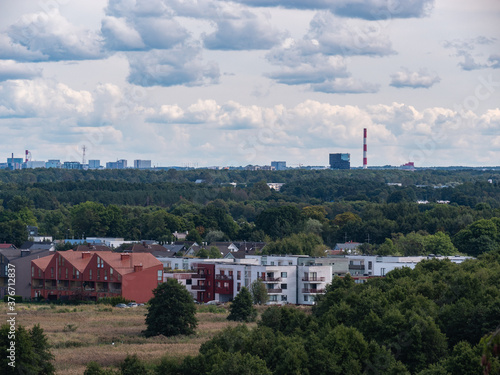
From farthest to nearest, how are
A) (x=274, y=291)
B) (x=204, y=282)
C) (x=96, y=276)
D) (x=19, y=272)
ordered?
(x=19, y=272), (x=204, y=282), (x=96, y=276), (x=274, y=291)

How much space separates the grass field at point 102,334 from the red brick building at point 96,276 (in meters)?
3.62

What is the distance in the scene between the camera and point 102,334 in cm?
3994

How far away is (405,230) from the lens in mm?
92375

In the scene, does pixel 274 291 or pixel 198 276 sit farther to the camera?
pixel 198 276

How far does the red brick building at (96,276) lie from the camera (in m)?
56.9

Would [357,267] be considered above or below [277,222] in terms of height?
below

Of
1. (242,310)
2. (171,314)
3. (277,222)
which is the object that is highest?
(277,222)

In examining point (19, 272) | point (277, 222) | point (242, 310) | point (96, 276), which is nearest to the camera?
point (242, 310)

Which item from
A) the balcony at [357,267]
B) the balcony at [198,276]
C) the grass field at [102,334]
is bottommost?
the grass field at [102,334]

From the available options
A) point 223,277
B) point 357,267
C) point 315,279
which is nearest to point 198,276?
point 223,277

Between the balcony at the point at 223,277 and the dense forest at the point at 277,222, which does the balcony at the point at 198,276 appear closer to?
the balcony at the point at 223,277

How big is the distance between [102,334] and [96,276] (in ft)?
59.0

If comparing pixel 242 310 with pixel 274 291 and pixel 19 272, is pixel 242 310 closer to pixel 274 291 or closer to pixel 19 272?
pixel 274 291

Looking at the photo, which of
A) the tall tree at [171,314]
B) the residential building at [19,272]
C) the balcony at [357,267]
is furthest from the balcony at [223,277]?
the tall tree at [171,314]
